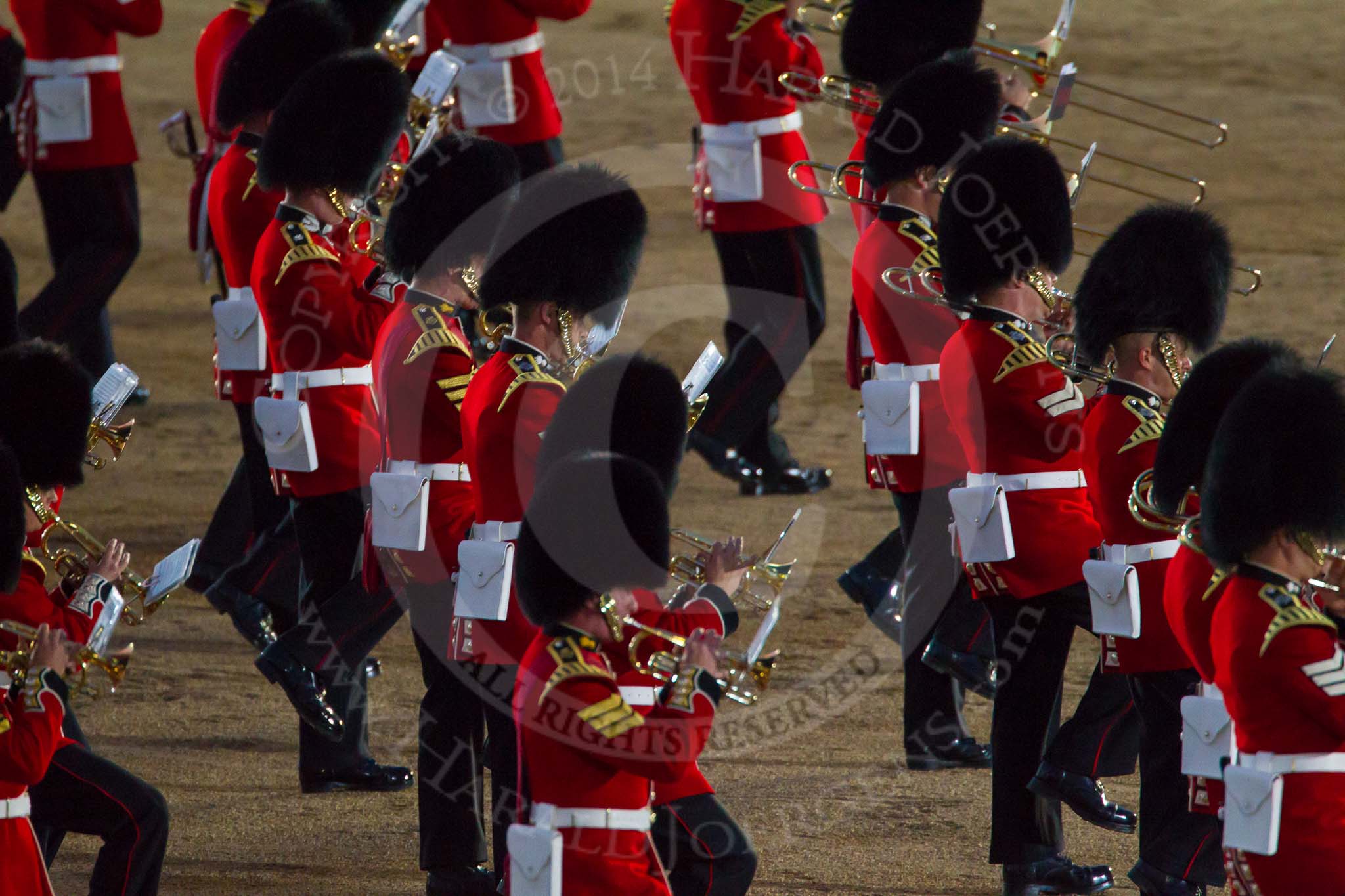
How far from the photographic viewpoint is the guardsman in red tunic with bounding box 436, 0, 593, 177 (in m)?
6.60

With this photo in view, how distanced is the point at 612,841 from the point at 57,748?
3.47 feet

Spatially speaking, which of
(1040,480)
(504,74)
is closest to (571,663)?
(1040,480)

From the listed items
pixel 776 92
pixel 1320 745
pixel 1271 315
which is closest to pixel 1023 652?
pixel 1320 745

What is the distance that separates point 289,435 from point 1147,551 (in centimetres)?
178

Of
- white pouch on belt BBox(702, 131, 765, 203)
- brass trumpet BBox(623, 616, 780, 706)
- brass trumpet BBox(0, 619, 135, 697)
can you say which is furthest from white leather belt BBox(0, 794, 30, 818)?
white pouch on belt BBox(702, 131, 765, 203)

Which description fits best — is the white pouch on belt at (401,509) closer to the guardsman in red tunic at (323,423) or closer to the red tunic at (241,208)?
the guardsman in red tunic at (323,423)

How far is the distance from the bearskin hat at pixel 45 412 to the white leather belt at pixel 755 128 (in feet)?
8.95

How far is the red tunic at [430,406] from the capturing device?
3.98 metres

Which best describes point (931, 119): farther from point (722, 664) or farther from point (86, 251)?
point (86, 251)

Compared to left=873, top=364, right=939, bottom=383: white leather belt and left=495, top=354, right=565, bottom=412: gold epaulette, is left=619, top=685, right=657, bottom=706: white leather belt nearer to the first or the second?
left=495, top=354, right=565, bottom=412: gold epaulette

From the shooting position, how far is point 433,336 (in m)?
3.99

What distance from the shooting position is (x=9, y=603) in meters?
3.49

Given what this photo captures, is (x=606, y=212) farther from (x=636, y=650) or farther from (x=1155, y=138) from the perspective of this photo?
(x=1155, y=138)

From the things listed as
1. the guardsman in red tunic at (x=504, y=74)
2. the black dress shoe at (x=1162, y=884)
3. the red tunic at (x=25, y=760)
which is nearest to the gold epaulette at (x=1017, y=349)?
the black dress shoe at (x=1162, y=884)
